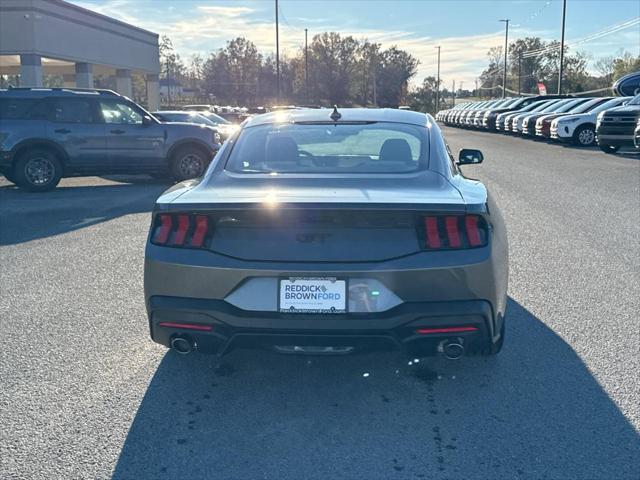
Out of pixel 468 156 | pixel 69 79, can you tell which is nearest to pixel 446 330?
pixel 468 156

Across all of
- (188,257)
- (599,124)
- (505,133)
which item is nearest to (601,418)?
(188,257)

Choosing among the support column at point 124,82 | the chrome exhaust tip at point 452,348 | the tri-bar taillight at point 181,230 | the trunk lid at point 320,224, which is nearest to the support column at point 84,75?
the support column at point 124,82

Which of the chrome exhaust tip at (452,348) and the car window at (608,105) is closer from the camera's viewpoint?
the chrome exhaust tip at (452,348)

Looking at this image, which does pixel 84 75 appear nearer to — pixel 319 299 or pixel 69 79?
pixel 69 79

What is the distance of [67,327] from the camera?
5.22 meters

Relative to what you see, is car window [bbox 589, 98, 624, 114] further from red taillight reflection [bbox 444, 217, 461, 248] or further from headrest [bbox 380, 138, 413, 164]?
red taillight reflection [bbox 444, 217, 461, 248]

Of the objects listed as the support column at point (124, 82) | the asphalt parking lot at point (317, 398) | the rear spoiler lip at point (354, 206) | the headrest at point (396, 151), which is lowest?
the asphalt parking lot at point (317, 398)

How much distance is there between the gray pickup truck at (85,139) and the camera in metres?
13.6

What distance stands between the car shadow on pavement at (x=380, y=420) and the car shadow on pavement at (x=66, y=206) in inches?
221

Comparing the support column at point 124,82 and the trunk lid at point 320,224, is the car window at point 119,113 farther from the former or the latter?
the support column at point 124,82

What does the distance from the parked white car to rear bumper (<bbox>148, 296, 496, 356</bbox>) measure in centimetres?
2217

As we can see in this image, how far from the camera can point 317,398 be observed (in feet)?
13.0

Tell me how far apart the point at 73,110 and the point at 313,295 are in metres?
11.9

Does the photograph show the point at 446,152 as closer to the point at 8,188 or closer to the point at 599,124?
the point at 8,188
